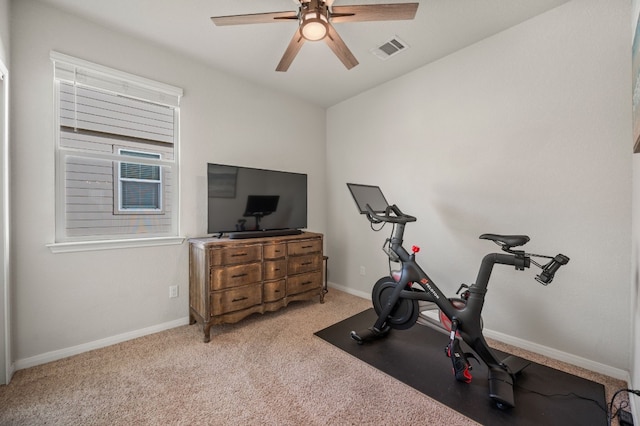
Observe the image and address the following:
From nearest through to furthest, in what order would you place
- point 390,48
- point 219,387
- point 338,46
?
point 219,387
point 338,46
point 390,48

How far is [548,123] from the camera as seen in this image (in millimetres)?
2100

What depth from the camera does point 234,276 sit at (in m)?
2.48

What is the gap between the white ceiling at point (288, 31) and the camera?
6.59 feet

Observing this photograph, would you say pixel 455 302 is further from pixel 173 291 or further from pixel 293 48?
pixel 173 291

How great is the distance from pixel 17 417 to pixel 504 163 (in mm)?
3760

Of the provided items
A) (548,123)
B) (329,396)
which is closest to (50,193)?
(329,396)

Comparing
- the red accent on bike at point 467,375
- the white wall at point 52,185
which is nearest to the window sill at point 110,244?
the white wall at point 52,185

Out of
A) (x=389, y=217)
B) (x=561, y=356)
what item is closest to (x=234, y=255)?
(x=389, y=217)

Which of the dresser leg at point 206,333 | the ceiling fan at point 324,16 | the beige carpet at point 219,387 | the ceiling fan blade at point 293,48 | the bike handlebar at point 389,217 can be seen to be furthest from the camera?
the dresser leg at point 206,333

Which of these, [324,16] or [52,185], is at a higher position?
[324,16]

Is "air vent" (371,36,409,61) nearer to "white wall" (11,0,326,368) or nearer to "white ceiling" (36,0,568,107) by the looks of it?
"white ceiling" (36,0,568,107)

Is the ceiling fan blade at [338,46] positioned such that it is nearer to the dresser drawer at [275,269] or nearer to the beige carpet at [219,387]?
the dresser drawer at [275,269]

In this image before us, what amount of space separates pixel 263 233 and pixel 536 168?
8.28 ft

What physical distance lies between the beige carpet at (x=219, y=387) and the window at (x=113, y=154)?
1.00 metres
